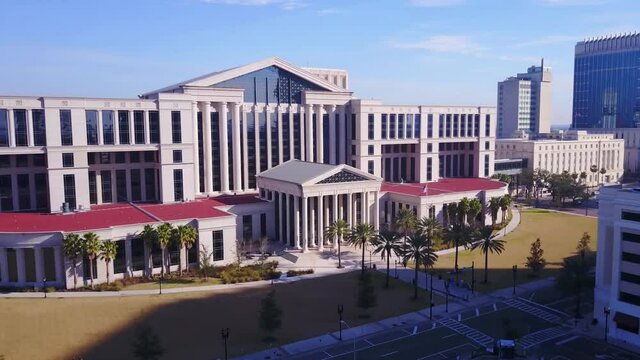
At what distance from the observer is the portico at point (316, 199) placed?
8731cm

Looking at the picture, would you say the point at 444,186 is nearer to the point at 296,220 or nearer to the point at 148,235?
the point at 296,220

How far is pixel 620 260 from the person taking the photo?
5512cm

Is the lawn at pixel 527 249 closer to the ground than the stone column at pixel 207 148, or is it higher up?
closer to the ground

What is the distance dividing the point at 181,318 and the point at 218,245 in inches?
845

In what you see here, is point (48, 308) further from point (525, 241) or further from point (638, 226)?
point (525, 241)

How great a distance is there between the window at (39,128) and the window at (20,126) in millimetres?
1258

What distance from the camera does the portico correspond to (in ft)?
286

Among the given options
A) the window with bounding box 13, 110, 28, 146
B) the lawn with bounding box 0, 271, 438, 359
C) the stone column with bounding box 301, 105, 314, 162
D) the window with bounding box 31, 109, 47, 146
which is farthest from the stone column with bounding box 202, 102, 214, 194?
the lawn with bounding box 0, 271, 438, 359

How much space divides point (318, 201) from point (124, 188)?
35.9 metres

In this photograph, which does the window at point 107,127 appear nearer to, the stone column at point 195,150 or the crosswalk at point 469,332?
the stone column at point 195,150

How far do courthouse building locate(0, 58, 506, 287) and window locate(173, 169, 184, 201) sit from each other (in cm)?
18

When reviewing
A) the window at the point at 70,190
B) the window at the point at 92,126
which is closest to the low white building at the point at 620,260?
the window at the point at 92,126

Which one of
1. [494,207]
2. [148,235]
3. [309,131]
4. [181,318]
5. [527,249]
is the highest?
[309,131]

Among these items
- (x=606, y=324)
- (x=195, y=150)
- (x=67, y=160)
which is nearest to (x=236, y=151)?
(x=195, y=150)
